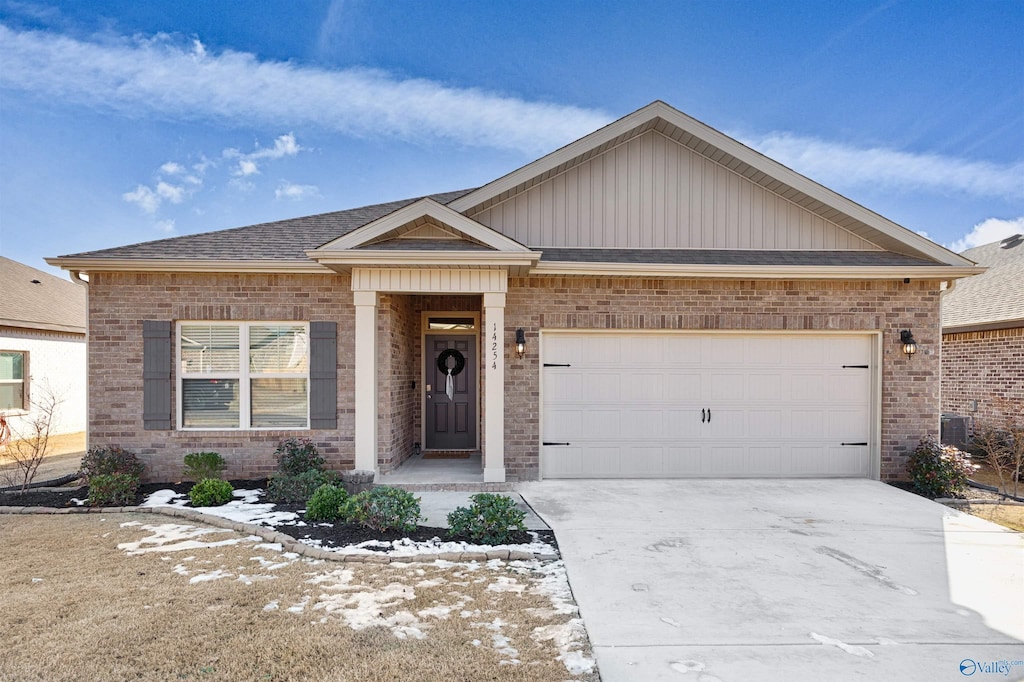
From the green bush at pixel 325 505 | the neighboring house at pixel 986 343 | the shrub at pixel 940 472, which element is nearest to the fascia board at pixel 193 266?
the green bush at pixel 325 505

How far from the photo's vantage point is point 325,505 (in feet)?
18.3

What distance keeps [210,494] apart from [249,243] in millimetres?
3624

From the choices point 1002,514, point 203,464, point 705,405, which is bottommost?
point 1002,514

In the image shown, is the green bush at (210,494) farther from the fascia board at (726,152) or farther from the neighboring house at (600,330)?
the fascia board at (726,152)

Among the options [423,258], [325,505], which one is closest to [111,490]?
[325,505]

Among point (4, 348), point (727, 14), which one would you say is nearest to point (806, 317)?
point (727, 14)

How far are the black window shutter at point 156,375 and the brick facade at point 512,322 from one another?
0.39 ft

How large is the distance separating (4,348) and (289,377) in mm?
8422

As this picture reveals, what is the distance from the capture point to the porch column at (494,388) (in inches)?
277

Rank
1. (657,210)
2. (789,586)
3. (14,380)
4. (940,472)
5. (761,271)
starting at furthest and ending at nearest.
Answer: (14,380)
(657,210)
(761,271)
(940,472)
(789,586)

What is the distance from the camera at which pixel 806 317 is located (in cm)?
765

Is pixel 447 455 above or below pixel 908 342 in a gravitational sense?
below

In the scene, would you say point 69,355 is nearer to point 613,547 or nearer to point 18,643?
point 18,643

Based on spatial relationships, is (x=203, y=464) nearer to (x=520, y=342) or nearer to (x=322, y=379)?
(x=322, y=379)
